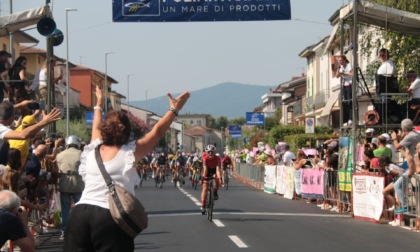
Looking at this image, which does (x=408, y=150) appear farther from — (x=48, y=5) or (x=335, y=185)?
(x=48, y=5)

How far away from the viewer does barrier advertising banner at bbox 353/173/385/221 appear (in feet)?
66.4

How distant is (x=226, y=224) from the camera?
18812 millimetres

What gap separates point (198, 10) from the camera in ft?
81.0

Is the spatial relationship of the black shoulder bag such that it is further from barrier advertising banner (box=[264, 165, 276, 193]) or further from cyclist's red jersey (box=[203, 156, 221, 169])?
barrier advertising banner (box=[264, 165, 276, 193])

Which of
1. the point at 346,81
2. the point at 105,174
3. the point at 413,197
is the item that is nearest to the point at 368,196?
the point at 413,197

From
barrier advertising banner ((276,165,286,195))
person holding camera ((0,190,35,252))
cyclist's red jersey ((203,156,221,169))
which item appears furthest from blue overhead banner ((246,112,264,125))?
person holding camera ((0,190,35,252))

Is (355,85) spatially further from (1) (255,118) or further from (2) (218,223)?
(1) (255,118)

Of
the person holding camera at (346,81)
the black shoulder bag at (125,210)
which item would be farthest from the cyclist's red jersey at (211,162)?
the black shoulder bag at (125,210)

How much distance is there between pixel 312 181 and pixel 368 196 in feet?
21.8

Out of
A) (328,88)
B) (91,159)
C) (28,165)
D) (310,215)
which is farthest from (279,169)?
(328,88)

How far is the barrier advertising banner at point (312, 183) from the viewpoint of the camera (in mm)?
26500

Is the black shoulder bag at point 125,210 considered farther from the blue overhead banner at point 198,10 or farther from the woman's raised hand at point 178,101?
the blue overhead banner at point 198,10

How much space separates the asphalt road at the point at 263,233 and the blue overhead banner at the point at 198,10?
4.95 meters

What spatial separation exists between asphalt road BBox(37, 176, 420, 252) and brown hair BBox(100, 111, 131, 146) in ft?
22.7
